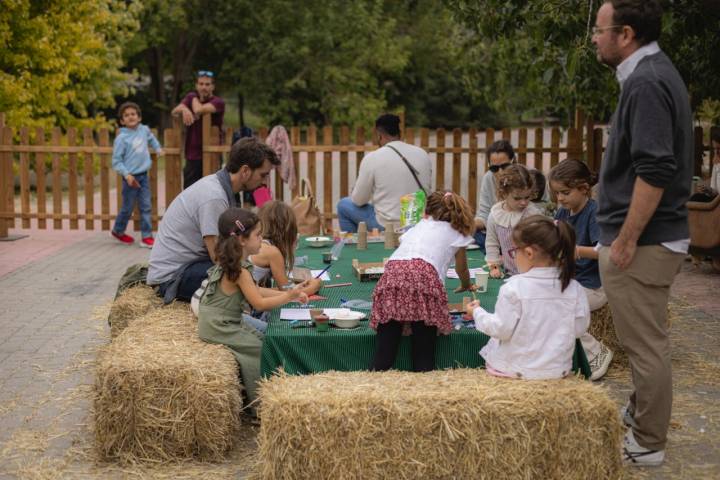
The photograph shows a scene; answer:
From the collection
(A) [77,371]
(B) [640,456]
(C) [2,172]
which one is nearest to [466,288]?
(B) [640,456]

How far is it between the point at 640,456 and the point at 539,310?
0.94 m

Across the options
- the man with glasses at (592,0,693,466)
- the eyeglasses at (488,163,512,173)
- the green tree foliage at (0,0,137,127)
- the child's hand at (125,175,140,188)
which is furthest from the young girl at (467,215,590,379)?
the green tree foliage at (0,0,137,127)

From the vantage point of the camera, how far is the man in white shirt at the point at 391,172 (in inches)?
364

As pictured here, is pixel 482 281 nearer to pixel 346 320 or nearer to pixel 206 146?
pixel 346 320

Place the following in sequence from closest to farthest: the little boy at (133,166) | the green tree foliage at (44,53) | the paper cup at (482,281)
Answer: the paper cup at (482,281), the little boy at (133,166), the green tree foliage at (44,53)

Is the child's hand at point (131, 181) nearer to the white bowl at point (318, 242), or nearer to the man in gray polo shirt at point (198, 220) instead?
the white bowl at point (318, 242)

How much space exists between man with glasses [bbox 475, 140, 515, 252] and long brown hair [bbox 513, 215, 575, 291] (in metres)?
3.59

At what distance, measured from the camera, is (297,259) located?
24.6 ft

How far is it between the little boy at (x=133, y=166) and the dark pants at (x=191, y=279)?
5862mm

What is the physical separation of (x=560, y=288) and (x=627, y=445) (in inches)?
35.5

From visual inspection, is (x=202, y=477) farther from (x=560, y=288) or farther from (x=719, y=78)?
(x=719, y=78)

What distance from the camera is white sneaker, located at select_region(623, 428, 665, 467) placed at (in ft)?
16.1

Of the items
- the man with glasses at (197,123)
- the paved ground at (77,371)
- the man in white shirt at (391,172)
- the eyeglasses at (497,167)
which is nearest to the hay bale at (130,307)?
the paved ground at (77,371)

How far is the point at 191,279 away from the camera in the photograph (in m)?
6.66
